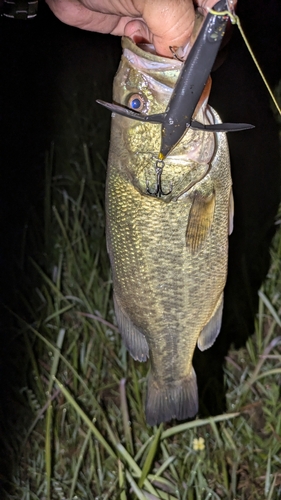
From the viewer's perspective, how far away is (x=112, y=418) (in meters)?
2.19

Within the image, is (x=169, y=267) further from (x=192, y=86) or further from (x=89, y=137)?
(x=89, y=137)

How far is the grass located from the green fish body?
0.57 meters

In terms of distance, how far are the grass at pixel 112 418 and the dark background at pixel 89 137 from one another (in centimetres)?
10

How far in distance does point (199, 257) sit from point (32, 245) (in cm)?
166

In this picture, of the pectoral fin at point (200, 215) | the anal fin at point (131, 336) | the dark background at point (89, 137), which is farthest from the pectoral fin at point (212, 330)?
the dark background at point (89, 137)

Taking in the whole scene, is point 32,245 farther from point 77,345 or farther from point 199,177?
point 199,177

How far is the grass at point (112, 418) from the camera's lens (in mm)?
1910

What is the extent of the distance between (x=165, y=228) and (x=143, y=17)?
0.45m

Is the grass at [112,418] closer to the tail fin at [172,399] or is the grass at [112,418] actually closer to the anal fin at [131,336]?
the tail fin at [172,399]

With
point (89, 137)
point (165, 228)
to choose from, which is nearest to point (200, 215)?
point (165, 228)

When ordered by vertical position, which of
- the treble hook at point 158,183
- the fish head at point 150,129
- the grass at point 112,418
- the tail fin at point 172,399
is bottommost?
the grass at point 112,418

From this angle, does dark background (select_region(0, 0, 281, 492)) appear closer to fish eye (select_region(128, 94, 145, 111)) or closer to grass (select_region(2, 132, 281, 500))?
grass (select_region(2, 132, 281, 500))

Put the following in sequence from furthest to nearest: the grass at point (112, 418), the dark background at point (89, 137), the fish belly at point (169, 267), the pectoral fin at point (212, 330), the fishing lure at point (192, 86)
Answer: the dark background at point (89, 137)
the grass at point (112, 418)
the pectoral fin at point (212, 330)
the fish belly at point (169, 267)
the fishing lure at point (192, 86)

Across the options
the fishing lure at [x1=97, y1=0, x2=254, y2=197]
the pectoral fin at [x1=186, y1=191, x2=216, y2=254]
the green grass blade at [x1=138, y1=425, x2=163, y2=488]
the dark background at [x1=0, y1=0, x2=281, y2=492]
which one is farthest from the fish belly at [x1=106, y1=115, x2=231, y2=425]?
the dark background at [x1=0, y1=0, x2=281, y2=492]
